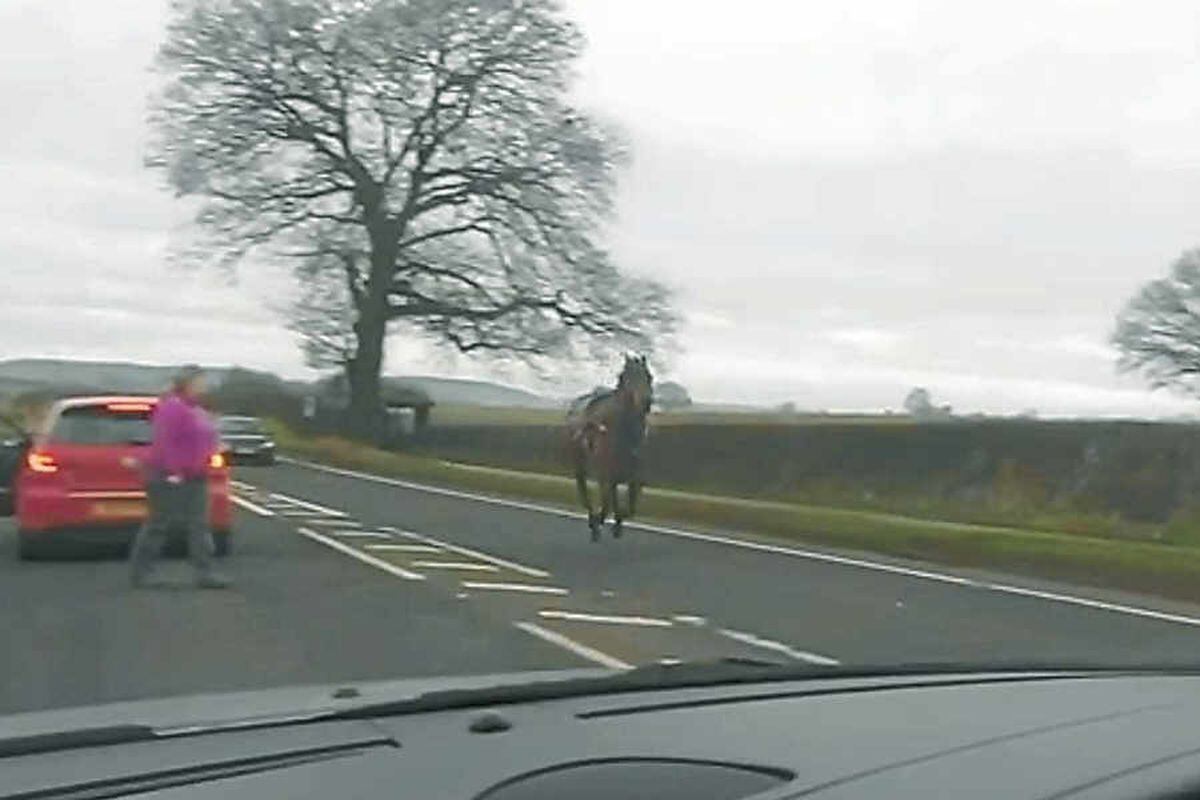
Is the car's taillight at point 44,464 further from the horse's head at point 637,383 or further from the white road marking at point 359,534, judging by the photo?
the horse's head at point 637,383

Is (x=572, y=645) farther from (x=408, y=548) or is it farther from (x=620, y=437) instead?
(x=620, y=437)

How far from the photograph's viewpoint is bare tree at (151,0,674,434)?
49781mm

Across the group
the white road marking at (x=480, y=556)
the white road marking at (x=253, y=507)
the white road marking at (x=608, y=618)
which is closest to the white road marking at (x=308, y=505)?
the white road marking at (x=253, y=507)

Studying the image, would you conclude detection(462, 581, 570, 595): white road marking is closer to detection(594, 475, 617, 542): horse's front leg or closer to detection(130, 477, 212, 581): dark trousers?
detection(130, 477, 212, 581): dark trousers

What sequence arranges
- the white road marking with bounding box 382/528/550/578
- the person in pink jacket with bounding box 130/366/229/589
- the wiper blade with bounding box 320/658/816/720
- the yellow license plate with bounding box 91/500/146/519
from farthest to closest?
the yellow license plate with bounding box 91/500/146/519, the white road marking with bounding box 382/528/550/578, the person in pink jacket with bounding box 130/366/229/589, the wiper blade with bounding box 320/658/816/720

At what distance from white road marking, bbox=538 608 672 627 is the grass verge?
4920mm

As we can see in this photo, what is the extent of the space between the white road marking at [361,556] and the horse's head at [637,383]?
3422mm

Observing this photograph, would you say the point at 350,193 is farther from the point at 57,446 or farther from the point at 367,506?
the point at 57,446

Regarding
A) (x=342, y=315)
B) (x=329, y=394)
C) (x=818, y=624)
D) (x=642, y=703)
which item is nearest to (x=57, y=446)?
(x=818, y=624)

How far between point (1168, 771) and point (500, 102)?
4801 cm

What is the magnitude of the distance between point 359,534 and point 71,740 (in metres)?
21.2

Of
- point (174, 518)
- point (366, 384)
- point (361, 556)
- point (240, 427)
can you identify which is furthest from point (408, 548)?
point (366, 384)

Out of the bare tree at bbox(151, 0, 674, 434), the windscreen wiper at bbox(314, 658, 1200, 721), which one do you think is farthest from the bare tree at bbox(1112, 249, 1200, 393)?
the windscreen wiper at bbox(314, 658, 1200, 721)

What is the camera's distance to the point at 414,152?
51.5 m
